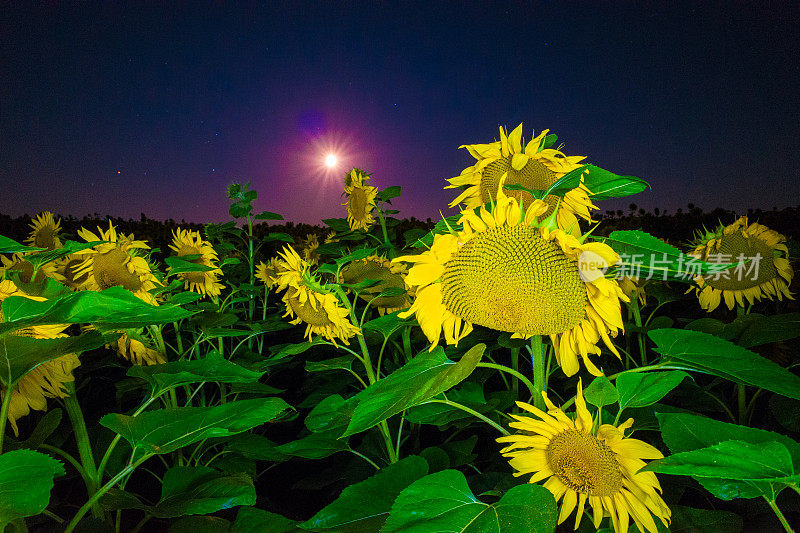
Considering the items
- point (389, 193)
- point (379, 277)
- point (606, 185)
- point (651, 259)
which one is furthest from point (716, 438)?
point (389, 193)

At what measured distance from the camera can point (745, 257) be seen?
80.6 inches

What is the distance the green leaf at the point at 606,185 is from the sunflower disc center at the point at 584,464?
544mm

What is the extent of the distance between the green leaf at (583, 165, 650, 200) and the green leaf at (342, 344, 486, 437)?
480mm

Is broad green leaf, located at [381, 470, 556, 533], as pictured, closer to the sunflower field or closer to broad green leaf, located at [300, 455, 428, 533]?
the sunflower field

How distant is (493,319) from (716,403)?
4.01 ft

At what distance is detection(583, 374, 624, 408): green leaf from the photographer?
0.90 metres

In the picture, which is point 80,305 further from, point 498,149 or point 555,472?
point 498,149

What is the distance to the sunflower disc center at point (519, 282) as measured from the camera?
88 cm

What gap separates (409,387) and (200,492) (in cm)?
58

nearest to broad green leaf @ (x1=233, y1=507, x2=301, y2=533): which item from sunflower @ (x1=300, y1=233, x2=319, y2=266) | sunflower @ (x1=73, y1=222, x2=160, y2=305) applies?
sunflower @ (x1=73, y1=222, x2=160, y2=305)

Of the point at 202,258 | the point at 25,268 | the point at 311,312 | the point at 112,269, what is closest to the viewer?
the point at 25,268

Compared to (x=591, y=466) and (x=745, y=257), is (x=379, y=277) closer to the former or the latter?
(x=591, y=466)

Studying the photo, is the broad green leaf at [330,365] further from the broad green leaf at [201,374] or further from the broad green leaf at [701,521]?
the broad green leaf at [701,521]

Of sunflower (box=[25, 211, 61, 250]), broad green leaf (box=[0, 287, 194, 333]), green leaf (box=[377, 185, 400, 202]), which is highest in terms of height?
green leaf (box=[377, 185, 400, 202])
